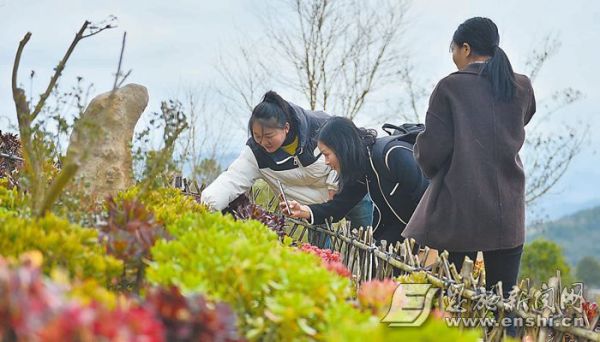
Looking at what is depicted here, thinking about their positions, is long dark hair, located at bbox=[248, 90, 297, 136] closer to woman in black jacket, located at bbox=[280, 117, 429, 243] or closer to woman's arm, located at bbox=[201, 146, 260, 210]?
woman's arm, located at bbox=[201, 146, 260, 210]

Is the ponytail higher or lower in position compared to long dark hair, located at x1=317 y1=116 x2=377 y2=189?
higher

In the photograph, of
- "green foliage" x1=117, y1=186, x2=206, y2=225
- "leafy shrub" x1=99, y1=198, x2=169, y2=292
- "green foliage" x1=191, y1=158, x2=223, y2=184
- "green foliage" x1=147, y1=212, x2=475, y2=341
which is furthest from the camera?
"green foliage" x1=191, y1=158, x2=223, y2=184

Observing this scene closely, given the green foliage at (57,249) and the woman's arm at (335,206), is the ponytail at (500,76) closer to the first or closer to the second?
the woman's arm at (335,206)

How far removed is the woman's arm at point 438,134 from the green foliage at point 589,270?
49.1 metres

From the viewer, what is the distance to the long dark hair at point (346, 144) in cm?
350

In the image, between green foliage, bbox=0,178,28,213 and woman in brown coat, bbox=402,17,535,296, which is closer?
green foliage, bbox=0,178,28,213

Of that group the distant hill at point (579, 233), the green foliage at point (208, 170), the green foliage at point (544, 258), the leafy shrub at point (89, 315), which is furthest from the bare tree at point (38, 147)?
the distant hill at point (579, 233)

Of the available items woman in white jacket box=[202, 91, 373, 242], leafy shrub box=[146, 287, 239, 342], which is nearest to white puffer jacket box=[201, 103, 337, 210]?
woman in white jacket box=[202, 91, 373, 242]

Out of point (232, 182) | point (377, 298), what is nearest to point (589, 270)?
point (232, 182)

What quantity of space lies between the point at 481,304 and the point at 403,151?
1233 mm

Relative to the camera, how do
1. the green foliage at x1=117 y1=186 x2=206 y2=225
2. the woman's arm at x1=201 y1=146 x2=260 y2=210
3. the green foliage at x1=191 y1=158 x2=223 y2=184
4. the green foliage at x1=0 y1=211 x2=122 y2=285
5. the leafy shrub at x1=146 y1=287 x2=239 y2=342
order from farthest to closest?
Answer: the green foliage at x1=191 y1=158 x2=223 y2=184, the woman's arm at x1=201 y1=146 x2=260 y2=210, the green foliage at x1=117 y1=186 x2=206 y2=225, the green foliage at x1=0 y1=211 x2=122 y2=285, the leafy shrub at x1=146 y1=287 x2=239 y2=342

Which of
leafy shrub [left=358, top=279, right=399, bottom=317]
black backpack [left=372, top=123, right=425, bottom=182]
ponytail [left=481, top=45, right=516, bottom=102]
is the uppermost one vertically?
ponytail [left=481, top=45, right=516, bottom=102]

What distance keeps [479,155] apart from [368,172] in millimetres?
797

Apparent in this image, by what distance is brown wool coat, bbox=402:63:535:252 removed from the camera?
9.67ft
